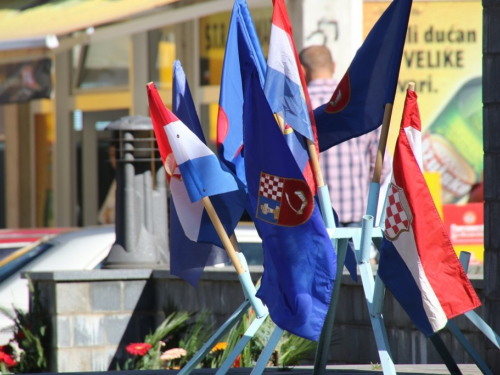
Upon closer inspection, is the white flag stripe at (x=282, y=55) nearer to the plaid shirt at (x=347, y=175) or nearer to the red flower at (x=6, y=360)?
the plaid shirt at (x=347, y=175)

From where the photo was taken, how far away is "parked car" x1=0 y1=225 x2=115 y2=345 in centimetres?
707

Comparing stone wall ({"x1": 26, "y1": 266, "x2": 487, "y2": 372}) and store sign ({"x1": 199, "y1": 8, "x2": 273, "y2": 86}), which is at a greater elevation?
store sign ({"x1": 199, "y1": 8, "x2": 273, "y2": 86})

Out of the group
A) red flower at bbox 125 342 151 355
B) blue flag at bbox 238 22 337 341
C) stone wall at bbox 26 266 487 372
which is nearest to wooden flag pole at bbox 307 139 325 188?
blue flag at bbox 238 22 337 341

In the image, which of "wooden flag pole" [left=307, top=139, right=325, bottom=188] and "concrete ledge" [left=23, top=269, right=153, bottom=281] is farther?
"concrete ledge" [left=23, top=269, right=153, bottom=281]

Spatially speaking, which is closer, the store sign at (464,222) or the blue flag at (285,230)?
the blue flag at (285,230)

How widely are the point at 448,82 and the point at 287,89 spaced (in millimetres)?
5331

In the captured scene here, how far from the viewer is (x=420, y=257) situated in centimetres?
370

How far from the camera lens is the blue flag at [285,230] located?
12.1 ft

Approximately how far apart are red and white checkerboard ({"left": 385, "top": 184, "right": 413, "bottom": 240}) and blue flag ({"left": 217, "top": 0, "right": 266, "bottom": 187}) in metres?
0.73

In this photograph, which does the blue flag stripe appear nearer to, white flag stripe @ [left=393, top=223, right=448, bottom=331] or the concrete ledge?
white flag stripe @ [left=393, top=223, right=448, bottom=331]

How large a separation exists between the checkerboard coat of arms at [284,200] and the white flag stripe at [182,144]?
1.25ft

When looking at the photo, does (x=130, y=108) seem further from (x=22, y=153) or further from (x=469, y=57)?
(x=469, y=57)

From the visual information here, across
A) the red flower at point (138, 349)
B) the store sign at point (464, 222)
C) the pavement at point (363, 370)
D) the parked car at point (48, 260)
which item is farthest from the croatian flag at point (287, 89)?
the store sign at point (464, 222)

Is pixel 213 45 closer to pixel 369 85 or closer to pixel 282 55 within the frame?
pixel 369 85
